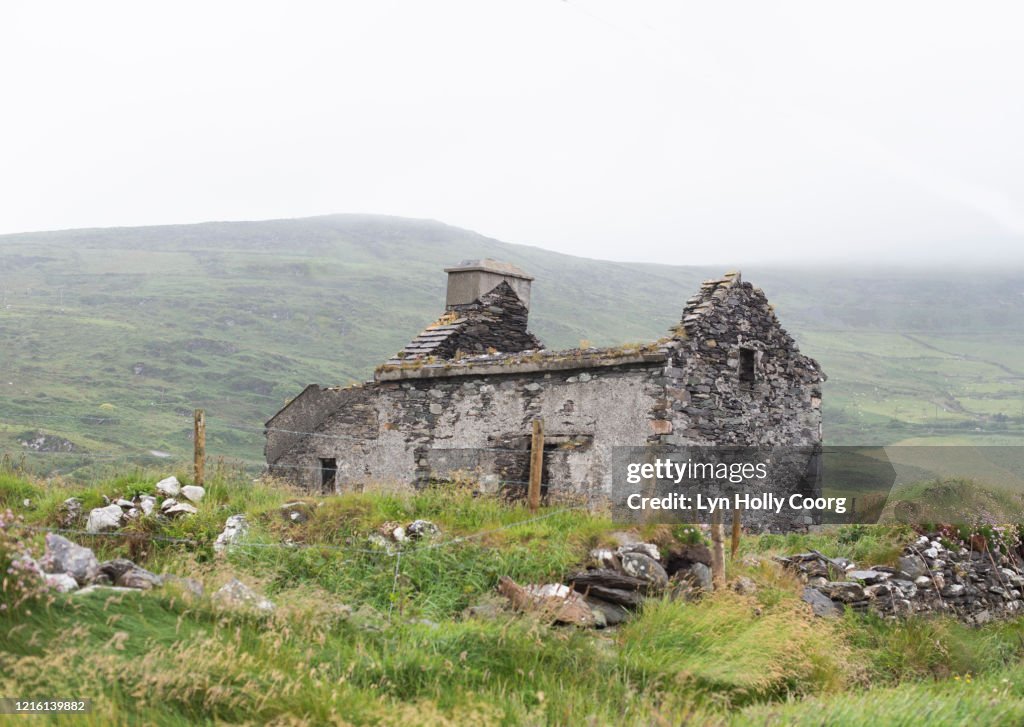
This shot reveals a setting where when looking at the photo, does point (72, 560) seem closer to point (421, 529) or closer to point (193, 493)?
point (421, 529)

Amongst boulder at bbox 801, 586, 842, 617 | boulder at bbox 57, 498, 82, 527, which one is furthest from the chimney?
boulder at bbox 801, 586, 842, 617

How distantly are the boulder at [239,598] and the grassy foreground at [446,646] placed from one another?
14cm

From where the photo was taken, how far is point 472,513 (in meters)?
12.0

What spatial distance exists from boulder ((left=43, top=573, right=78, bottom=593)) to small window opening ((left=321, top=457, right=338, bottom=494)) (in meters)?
12.2

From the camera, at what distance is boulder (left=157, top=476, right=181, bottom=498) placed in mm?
12992

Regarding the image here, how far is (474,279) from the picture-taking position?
19656 mm

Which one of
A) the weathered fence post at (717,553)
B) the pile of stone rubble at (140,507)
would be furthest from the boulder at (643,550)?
the pile of stone rubble at (140,507)

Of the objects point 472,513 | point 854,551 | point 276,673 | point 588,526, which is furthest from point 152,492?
point 854,551

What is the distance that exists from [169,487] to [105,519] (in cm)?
106

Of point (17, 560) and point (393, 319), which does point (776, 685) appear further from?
point (393, 319)

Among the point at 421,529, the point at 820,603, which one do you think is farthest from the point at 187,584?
the point at 820,603

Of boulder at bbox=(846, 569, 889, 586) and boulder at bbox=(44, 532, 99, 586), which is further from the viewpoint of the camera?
boulder at bbox=(846, 569, 889, 586)

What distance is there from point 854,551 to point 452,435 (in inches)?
271

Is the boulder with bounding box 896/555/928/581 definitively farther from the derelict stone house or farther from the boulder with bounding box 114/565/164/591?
the boulder with bounding box 114/565/164/591
